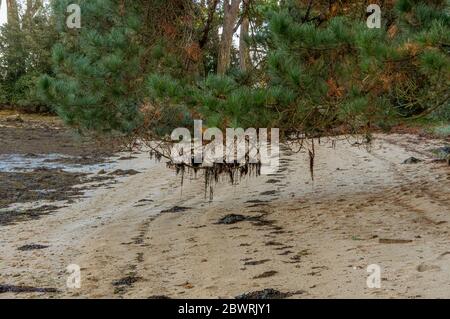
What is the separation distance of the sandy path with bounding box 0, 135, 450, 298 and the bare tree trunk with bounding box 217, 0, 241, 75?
1.73 meters

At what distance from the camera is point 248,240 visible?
16.5 ft

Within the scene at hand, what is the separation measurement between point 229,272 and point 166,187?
4979mm

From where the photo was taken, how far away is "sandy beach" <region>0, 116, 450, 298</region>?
3748 millimetres

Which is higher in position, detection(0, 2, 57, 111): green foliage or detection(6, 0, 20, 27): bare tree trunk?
detection(6, 0, 20, 27): bare tree trunk

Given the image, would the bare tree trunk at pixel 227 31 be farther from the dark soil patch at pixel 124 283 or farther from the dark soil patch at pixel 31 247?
the dark soil patch at pixel 124 283

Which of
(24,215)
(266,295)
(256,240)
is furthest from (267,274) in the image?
(24,215)

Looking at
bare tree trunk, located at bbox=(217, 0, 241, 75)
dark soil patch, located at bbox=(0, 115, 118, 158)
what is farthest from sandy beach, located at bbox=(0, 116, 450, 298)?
dark soil patch, located at bbox=(0, 115, 118, 158)

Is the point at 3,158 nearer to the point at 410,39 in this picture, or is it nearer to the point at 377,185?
the point at 377,185

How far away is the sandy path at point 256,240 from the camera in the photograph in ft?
12.3

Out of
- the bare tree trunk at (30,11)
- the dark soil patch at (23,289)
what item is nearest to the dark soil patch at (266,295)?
the dark soil patch at (23,289)

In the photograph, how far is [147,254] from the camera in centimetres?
481

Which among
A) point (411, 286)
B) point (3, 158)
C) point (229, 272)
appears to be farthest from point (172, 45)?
point (3, 158)

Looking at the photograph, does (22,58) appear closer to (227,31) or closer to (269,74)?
(227,31)

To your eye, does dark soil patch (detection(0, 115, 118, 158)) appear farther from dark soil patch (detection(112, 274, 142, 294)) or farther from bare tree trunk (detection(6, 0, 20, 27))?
dark soil patch (detection(112, 274, 142, 294))
